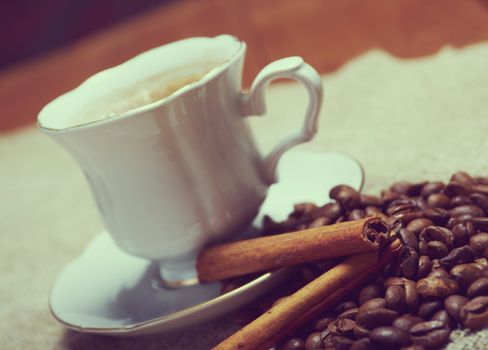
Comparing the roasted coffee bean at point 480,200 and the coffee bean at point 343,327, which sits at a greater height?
the roasted coffee bean at point 480,200

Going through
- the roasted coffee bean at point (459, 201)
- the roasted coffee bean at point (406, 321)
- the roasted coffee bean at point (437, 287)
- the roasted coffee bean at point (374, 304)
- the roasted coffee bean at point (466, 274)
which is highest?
A: the roasted coffee bean at point (459, 201)

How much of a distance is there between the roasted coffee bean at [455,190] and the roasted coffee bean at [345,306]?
0.76 feet

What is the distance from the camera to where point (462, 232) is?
78 cm

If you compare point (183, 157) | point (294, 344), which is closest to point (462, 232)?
point (294, 344)

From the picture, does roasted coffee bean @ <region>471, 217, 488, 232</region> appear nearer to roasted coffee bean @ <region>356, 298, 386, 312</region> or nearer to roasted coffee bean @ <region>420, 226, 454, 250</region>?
roasted coffee bean @ <region>420, 226, 454, 250</region>

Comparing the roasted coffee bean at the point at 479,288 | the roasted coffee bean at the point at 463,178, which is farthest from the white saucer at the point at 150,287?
the roasted coffee bean at the point at 479,288

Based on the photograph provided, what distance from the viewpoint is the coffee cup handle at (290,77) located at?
875 millimetres

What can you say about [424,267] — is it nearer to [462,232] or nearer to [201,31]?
[462,232]

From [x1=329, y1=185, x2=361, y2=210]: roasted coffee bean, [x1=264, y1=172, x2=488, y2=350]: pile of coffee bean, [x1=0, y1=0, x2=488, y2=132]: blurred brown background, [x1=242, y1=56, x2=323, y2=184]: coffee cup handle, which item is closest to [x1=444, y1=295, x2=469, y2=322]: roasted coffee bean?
[x1=264, y1=172, x2=488, y2=350]: pile of coffee bean

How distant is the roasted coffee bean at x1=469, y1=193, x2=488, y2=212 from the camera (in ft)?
2.71

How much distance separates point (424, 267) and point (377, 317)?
96 mm

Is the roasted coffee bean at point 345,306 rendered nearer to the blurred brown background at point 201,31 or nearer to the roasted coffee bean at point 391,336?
the roasted coffee bean at point 391,336

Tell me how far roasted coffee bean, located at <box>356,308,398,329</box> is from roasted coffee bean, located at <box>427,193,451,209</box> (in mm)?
213

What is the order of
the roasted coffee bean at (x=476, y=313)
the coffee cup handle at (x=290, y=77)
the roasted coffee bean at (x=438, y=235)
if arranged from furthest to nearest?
the coffee cup handle at (x=290, y=77) < the roasted coffee bean at (x=438, y=235) < the roasted coffee bean at (x=476, y=313)
